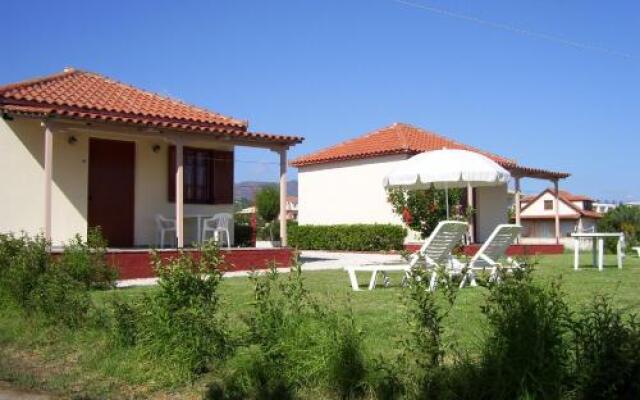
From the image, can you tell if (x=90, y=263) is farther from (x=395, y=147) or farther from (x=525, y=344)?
(x=395, y=147)

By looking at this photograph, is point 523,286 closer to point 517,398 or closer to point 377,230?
point 517,398

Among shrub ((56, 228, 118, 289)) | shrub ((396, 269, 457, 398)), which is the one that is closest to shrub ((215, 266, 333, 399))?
shrub ((396, 269, 457, 398))

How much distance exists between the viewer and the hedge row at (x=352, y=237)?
2314 centimetres

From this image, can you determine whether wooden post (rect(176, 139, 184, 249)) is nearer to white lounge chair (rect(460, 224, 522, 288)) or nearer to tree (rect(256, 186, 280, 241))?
white lounge chair (rect(460, 224, 522, 288))

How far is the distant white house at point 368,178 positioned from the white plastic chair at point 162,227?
32.6 ft

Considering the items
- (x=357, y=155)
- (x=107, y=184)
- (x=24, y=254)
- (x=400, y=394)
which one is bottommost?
(x=400, y=394)

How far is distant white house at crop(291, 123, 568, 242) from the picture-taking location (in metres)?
24.5

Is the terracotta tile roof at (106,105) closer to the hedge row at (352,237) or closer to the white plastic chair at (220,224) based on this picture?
the white plastic chair at (220,224)

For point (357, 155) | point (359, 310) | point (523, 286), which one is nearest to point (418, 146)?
point (357, 155)

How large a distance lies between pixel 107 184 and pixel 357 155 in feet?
38.8

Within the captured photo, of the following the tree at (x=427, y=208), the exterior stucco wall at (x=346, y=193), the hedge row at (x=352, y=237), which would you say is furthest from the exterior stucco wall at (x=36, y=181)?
the exterior stucco wall at (x=346, y=193)

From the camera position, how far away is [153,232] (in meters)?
16.0

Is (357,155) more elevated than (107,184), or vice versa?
(357,155)

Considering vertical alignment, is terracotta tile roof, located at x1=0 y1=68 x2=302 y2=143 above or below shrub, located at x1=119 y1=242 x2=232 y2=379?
above
